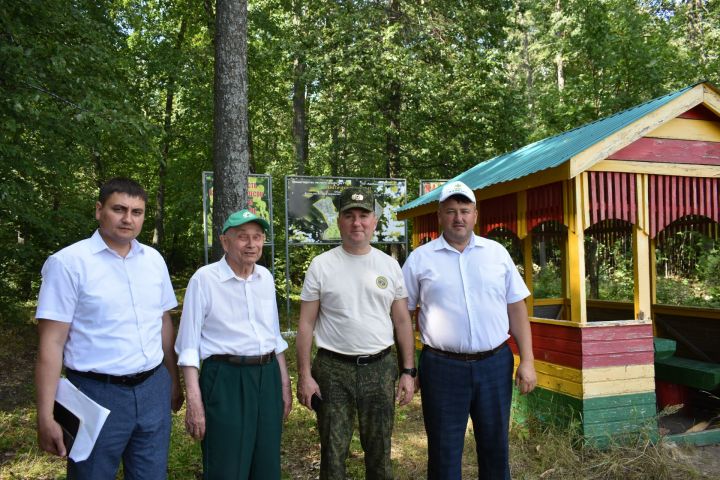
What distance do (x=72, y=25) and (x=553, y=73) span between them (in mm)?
Result: 24542

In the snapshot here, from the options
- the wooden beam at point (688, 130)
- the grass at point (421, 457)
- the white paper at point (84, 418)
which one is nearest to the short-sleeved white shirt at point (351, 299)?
the white paper at point (84, 418)

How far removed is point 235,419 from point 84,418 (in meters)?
0.71

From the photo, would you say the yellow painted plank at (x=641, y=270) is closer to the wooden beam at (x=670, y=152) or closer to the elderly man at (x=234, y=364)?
the wooden beam at (x=670, y=152)

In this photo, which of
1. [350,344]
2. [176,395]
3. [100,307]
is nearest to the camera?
[100,307]

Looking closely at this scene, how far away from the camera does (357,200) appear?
10.4ft

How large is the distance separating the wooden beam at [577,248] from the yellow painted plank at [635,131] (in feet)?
0.72

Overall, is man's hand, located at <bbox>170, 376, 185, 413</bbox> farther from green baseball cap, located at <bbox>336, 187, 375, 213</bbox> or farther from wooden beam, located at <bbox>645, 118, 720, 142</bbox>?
wooden beam, located at <bbox>645, 118, 720, 142</bbox>

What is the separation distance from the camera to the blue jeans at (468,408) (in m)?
3.32

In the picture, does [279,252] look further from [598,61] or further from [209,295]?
[209,295]

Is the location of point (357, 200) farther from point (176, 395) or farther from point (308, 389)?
point (176, 395)

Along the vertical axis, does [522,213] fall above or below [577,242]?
above

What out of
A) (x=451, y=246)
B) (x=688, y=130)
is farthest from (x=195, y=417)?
(x=688, y=130)

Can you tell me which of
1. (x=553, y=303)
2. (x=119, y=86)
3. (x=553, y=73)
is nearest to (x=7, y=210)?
(x=119, y=86)

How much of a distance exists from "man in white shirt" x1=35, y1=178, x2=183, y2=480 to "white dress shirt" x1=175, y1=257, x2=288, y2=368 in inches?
5.7
